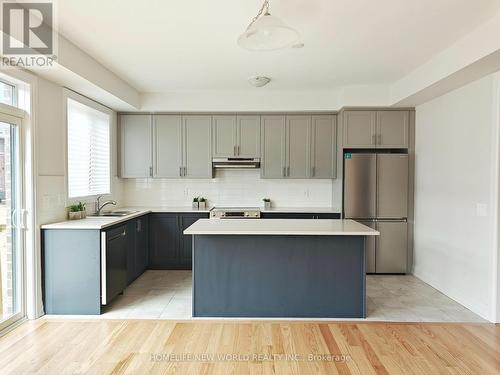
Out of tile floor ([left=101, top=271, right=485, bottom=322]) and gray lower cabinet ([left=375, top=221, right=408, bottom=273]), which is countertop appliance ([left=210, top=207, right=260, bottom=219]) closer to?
tile floor ([left=101, top=271, right=485, bottom=322])

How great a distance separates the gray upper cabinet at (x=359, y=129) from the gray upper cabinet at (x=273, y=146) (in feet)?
3.03

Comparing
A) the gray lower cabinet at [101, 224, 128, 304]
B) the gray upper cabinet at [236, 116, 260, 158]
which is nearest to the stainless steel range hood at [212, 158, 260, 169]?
the gray upper cabinet at [236, 116, 260, 158]

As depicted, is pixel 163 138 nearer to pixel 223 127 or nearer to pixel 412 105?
pixel 223 127

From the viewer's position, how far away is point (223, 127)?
511cm

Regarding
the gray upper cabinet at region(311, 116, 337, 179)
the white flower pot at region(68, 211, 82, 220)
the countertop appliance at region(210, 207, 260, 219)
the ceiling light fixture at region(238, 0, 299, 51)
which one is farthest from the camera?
the gray upper cabinet at region(311, 116, 337, 179)

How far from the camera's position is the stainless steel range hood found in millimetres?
5094

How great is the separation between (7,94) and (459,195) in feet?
15.2

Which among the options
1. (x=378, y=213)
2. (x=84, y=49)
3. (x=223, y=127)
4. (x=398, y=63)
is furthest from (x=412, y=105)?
(x=84, y=49)

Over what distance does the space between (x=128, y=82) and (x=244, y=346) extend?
11.7 ft

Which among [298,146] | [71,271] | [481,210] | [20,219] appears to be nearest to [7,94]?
[20,219]

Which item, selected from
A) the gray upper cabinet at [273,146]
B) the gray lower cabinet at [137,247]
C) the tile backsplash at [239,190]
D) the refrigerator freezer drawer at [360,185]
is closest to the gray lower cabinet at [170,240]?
the gray lower cabinet at [137,247]

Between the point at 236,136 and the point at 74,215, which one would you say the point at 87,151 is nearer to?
the point at 74,215

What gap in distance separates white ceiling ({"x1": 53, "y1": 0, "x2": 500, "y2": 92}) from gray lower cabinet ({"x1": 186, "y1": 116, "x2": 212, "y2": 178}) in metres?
0.89

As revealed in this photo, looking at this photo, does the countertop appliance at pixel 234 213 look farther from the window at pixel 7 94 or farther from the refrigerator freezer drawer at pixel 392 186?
the window at pixel 7 94
